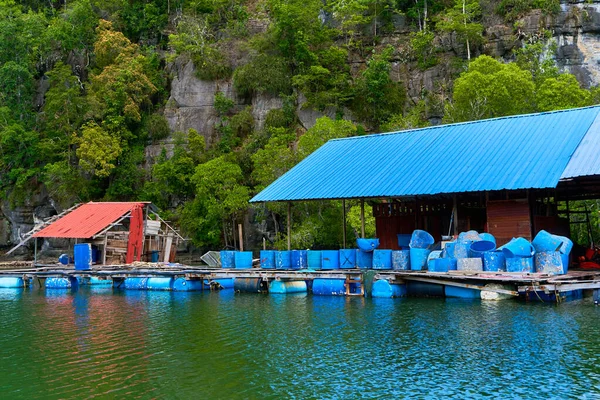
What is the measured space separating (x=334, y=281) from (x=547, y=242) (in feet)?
27.2

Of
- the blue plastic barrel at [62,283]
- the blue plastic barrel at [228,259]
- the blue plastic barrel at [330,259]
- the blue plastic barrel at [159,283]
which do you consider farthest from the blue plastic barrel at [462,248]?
the blue plastic barrel at [62,283]

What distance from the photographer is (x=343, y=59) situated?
54.2 meters

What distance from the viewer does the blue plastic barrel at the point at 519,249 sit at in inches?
899

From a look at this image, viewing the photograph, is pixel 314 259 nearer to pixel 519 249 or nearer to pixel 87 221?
pixel 519 249

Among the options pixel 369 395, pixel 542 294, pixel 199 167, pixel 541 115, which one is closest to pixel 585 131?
pixel 541 115

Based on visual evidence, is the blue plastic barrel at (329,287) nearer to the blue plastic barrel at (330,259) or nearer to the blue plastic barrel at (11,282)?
the blue plastic barrel at (330,259)

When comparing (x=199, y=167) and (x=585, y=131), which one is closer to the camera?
(x=585, y=131)

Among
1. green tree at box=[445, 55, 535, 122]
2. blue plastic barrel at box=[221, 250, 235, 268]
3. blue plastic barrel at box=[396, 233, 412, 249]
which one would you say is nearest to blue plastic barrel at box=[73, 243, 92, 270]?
blue plastic barrel at box=[221, 250, 235, 268]

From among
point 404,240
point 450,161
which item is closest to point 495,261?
point 450,161

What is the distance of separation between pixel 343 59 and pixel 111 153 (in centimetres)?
2094

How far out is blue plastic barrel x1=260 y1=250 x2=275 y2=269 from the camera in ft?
96.6

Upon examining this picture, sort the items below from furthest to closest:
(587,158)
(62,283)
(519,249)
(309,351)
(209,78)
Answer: (209,78) < (62,283) < (587,158) < (519,249) < (309,351)

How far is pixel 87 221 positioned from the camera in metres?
39.0

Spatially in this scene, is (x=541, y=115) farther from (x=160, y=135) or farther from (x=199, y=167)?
(x=160, y=135)
